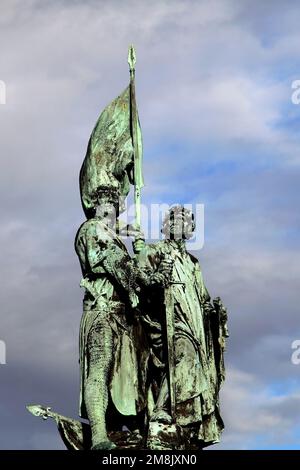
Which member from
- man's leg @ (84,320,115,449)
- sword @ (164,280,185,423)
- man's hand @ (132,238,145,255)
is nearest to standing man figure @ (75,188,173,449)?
man's leg @ (84,320,115,449)

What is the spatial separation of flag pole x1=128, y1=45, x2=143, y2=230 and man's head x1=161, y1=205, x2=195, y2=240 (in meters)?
0.43

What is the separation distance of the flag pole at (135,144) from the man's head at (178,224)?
1.40ft

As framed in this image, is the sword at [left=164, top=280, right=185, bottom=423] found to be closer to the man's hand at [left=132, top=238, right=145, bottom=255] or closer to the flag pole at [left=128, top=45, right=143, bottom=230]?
the man's hand at [left=132, top=238, right=145, bottom=255]

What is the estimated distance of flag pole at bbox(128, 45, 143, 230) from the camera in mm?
22453

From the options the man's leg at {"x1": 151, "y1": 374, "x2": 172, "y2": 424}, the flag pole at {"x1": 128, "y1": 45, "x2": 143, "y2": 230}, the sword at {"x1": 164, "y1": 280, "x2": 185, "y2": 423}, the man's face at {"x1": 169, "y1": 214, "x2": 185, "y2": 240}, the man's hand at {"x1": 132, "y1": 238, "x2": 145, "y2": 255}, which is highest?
the flag pole at {"x1": 128, "y1": 45, "x2": 143, "y2": 230}

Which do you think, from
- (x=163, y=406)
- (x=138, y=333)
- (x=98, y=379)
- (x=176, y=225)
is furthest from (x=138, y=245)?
(x=163, y=406)

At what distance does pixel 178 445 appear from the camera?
2072 cm

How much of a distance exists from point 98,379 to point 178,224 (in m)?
2.68

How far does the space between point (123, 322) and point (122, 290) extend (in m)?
0.43

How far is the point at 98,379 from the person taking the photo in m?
21.0

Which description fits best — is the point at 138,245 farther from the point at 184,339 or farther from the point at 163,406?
the point at 163,406

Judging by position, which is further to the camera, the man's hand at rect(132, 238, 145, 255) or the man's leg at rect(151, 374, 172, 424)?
the man's hand at rect(132, 238, 145, 255)
